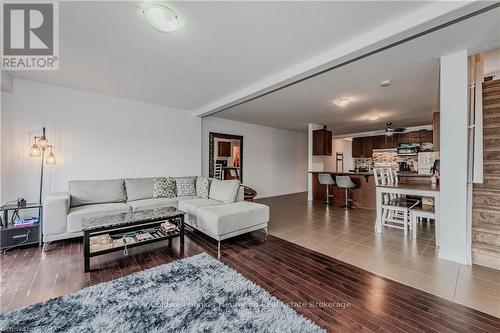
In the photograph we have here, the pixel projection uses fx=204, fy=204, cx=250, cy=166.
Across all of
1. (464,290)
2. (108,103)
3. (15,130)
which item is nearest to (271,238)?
(464,290)

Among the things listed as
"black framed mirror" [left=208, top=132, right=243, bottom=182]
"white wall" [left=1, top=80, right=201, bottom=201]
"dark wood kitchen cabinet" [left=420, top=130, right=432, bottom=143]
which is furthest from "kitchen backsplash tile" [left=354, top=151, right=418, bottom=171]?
"white wall" [left=1, top=80, right=201, bottom=201]

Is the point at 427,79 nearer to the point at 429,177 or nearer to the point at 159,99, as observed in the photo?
the point at 429,177

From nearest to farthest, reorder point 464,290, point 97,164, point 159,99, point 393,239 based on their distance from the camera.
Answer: point 464,290 < point 393,239 < point 97,164 < point 159,99

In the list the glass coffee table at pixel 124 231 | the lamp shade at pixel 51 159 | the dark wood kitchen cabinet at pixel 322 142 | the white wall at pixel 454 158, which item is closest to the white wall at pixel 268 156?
the dark wood kitchen cabinet at pixel 322 142

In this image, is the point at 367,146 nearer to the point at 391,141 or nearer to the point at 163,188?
the point at 391,141

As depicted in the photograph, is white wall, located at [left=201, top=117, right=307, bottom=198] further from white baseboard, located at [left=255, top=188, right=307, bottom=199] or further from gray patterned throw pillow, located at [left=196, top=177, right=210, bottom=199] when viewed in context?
gray patterned throw pillow, located at [left=196, top=177, right=210, bottom=199]

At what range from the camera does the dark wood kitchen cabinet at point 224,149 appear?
19.8ft

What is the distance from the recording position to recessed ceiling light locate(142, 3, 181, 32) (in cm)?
179

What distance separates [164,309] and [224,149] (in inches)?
190

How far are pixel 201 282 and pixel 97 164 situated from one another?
3.41 meters

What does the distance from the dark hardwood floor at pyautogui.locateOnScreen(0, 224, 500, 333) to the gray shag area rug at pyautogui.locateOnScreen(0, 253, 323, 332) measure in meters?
0.16

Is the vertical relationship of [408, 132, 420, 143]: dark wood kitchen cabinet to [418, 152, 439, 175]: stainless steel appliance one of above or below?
above

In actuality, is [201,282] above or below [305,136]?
below

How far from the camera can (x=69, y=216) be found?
292cm
